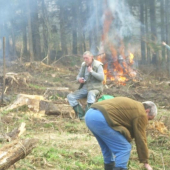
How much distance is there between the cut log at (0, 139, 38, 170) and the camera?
4.76m

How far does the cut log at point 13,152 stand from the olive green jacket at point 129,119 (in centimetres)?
116

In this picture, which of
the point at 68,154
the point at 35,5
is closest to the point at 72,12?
the point at 35,5

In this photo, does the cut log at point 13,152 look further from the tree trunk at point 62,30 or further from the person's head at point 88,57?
the tree trunk at point 62,30

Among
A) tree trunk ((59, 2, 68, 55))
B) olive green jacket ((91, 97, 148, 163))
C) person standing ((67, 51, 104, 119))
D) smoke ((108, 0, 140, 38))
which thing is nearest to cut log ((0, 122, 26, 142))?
person standing ((67, 51, 104, 119))

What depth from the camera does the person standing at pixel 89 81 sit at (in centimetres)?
956

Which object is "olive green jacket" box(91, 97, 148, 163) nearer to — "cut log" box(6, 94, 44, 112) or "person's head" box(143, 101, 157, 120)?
"person's head" box(143, 101, 157, 120)

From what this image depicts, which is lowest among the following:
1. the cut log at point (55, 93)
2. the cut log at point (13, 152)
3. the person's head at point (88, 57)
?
the cut log at point (55, 93)

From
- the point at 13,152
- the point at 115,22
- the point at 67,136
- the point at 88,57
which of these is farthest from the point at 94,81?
the point at 115,22

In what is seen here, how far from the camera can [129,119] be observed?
4.71 m

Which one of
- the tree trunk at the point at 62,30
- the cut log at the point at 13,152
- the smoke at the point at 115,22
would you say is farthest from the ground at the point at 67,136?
the tree trunk at the point at 62,30

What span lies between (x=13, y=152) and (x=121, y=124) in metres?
1.55

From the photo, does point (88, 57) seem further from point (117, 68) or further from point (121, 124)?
point (117, 68)

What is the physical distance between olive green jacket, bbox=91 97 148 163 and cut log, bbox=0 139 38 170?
3.81 ft

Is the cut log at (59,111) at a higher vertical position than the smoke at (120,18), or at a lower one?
lower
